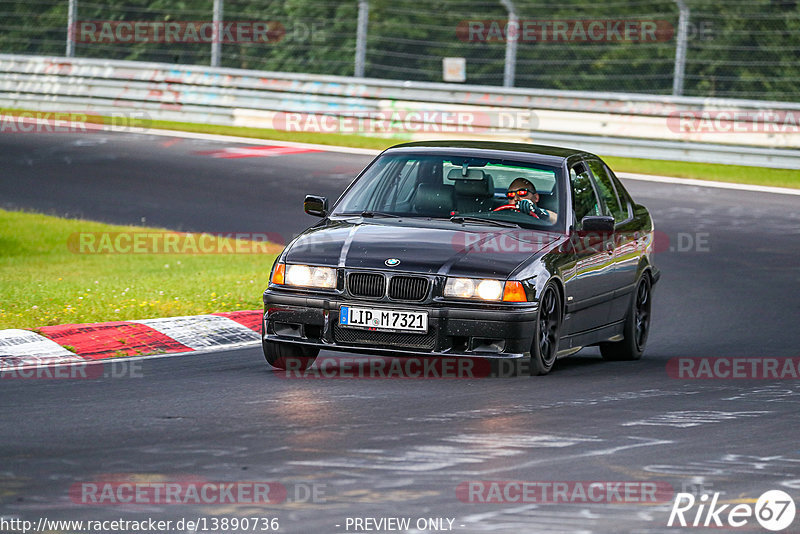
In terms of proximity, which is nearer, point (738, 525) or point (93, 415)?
point (738, 525)

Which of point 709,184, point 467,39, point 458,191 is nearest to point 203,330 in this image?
point 458,191

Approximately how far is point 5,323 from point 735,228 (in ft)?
33.5

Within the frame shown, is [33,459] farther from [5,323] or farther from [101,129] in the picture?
[101,129]

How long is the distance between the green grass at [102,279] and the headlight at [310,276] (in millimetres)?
2411

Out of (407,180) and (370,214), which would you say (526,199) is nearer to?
(407,180)

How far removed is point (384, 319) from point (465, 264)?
0.58 metres

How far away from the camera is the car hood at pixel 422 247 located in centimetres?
889

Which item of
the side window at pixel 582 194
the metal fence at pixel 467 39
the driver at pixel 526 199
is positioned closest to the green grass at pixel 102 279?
the driver at pixel 526 199

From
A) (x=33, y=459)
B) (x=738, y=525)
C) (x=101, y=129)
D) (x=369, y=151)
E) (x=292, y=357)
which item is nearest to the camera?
(x=738, y=525)

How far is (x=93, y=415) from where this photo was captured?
7527 mm

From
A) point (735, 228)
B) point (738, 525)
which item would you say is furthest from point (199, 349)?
point (735, 228)

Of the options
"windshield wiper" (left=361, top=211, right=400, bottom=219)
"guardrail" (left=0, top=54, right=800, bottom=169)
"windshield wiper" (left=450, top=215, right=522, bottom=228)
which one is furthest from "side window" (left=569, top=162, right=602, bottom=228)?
"guardrail" (left=0, top=54, right=800, bottom=169)

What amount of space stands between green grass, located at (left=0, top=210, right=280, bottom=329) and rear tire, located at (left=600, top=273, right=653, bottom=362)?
298 centimetres

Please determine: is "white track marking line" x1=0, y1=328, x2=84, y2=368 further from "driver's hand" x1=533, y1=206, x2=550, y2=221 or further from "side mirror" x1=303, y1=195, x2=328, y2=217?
"driver's hand" x1=533, y1=206, x2=550, y2=221
